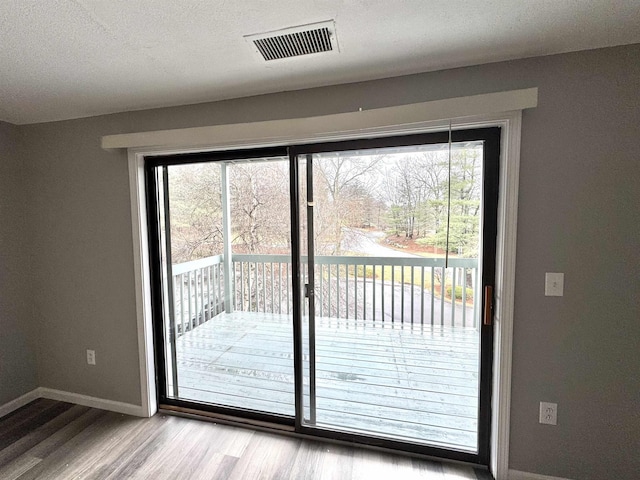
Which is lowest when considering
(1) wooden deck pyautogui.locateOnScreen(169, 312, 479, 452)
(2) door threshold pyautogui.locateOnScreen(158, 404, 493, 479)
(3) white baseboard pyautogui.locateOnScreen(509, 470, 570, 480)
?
(2) door threshold pyautogui.locateOnScreen(158, 404, 493, 479)

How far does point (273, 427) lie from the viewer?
204 centimetres

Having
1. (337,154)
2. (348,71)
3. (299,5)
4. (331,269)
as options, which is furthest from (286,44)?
(331,269)

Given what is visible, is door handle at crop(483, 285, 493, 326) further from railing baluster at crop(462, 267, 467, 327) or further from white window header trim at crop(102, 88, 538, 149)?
white window header trim at crop(102, 88, 538, 149)

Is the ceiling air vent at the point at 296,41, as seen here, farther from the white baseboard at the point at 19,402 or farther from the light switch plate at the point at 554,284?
the white baseboard at the point at 19,402

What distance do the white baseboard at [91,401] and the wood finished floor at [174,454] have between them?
8 cm

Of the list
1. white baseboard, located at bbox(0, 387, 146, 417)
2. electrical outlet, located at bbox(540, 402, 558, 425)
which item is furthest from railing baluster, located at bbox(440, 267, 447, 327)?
white baseboard, located at bbox(0, 387, 146, 417)

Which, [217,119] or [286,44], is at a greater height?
[286,44]

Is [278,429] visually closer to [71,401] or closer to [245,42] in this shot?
[71,401]

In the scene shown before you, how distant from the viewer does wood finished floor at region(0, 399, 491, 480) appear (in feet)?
5.52

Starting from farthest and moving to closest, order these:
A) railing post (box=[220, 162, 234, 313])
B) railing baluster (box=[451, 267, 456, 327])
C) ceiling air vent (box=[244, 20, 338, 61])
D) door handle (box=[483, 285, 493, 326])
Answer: railing post (box=[220, 162, 234, 313])
railing baluster (box=[451, 267, 456, 327])
door handle (box=[483, 285, 493, 326])
ceiling air vent (box=[244, 20, 338, 61])

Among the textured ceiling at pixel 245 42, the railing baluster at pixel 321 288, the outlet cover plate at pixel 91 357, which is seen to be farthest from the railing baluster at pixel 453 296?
the outlet cover plate at pixel 91 357

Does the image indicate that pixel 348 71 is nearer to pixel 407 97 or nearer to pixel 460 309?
pixel 407 97

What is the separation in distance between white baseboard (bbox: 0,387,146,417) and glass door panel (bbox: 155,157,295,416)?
279mm

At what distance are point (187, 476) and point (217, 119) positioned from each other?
6.84ft
